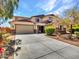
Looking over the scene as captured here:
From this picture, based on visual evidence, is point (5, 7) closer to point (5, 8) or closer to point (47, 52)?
point (5, 8)

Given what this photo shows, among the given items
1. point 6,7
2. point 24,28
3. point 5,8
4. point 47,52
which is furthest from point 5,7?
point 24,28

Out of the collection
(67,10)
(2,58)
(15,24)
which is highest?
(67,10)

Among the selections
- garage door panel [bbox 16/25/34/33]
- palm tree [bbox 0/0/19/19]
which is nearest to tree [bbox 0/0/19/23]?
palm tree [bbox 0/0/19/19]

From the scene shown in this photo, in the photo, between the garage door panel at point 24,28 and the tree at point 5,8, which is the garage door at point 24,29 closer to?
the garage door panel at point 24,28

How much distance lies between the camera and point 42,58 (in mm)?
8055

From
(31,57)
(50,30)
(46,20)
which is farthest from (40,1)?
(46,20)

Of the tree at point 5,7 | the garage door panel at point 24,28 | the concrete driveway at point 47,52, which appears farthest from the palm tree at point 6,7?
the garage door panel at point 24,28

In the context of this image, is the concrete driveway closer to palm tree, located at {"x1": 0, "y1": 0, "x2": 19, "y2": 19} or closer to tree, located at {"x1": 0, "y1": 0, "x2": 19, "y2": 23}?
tree, located at {"x1": 0, "y1": 0, "x2": 19, "y2": 23}

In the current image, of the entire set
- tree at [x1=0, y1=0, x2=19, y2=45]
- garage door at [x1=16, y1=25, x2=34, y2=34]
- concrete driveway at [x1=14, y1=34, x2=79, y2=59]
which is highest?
tree at [x1=0, y1=0, x2=19, y2=45]

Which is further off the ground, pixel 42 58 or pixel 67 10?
pixel 67 10

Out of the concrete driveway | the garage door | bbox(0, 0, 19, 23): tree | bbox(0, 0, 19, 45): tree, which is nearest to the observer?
the concrete driveway

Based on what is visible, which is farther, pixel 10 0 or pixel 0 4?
pixel 10 0

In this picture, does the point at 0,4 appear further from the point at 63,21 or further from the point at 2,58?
the point at 63,21

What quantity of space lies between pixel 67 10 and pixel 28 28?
1498 centimetres
